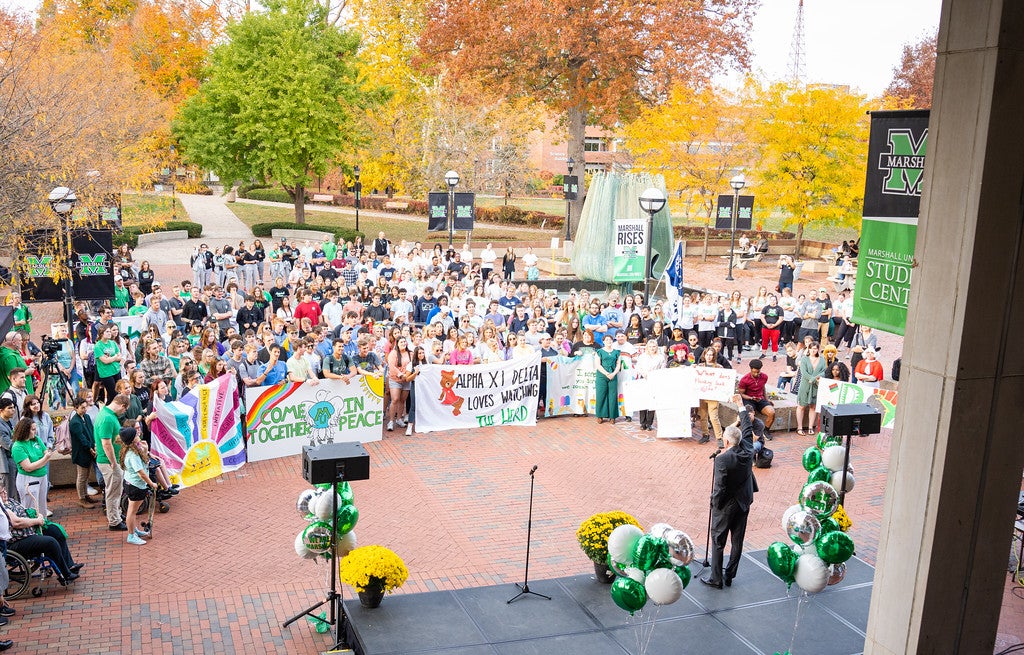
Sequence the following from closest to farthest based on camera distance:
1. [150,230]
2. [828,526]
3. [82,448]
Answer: [828,526] → [82,448] → [150,230]

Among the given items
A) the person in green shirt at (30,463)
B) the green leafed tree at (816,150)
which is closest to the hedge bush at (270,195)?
the green leafed tree at (816,150)

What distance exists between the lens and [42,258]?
17.0 metres

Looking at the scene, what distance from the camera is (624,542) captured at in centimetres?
912

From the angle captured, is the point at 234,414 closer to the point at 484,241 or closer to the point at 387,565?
the point at 387,565

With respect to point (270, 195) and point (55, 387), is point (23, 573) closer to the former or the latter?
point (55, 387)

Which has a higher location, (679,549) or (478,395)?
(679,549)

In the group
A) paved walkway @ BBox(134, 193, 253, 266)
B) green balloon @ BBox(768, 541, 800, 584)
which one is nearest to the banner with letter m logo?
green balloon @ BBox(768, 541, 800, 584)

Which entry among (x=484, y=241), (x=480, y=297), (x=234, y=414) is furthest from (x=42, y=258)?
(x=484, y=241)

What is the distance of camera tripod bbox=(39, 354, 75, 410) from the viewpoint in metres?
15.3

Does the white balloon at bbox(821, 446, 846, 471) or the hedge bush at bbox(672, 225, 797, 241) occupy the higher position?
the hedge bush at bbox(672, 225, 797, 241)

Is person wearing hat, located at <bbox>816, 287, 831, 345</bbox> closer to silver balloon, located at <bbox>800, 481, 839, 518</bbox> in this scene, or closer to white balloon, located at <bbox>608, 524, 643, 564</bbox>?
silver balloon, located at <bbox>800, 481, 839, 518</bbox>

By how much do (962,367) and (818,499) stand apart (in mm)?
3431

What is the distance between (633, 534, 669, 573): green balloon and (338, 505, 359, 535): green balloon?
3059 mm

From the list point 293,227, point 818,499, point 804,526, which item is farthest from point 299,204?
point 804,526
